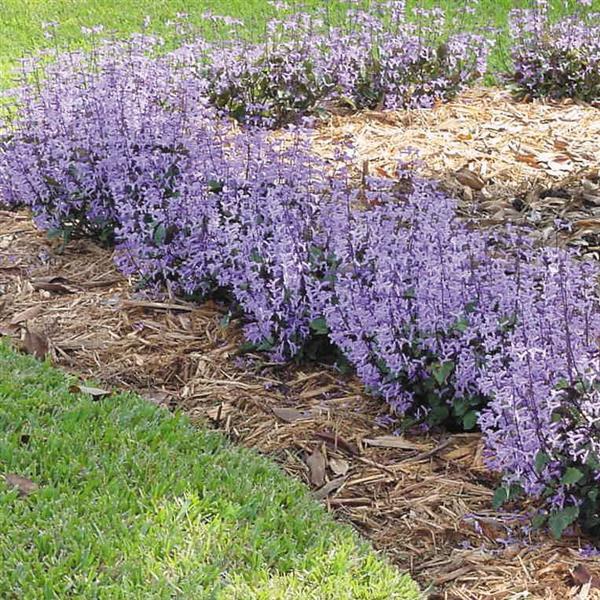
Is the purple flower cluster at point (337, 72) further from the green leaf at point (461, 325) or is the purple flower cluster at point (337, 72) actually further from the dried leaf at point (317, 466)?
the dried leaf at point (317, 466)

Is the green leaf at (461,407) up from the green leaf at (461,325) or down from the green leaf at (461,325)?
down

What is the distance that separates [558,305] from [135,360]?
1.83m

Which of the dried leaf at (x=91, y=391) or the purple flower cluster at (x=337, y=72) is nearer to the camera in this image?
the dried leaf at (x=91, y=391)

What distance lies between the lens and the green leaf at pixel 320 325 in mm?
4020

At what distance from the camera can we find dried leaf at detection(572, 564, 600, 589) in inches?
113

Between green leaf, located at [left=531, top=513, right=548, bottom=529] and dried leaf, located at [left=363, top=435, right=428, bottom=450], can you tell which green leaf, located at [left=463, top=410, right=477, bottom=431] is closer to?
dried leaf, located at [left=363, top=435, right=428, bottom=450]

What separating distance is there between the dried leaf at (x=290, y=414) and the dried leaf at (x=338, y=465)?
0.92ft

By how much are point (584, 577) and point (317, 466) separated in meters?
1.06

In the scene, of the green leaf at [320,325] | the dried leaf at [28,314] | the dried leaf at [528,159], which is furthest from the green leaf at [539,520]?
the dried leaf at [528,159]

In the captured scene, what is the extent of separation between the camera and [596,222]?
193 inches

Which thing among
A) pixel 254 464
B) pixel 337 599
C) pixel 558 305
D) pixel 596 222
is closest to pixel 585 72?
pixel 596 222

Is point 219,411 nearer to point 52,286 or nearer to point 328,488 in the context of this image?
point 328,488

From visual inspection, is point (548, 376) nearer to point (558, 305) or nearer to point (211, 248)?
point (558, 305)

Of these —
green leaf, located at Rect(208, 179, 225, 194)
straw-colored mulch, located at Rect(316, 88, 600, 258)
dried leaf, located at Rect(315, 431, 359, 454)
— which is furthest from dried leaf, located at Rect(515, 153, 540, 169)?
dried leaf, located at Rect(315, 431, 359, 454)
